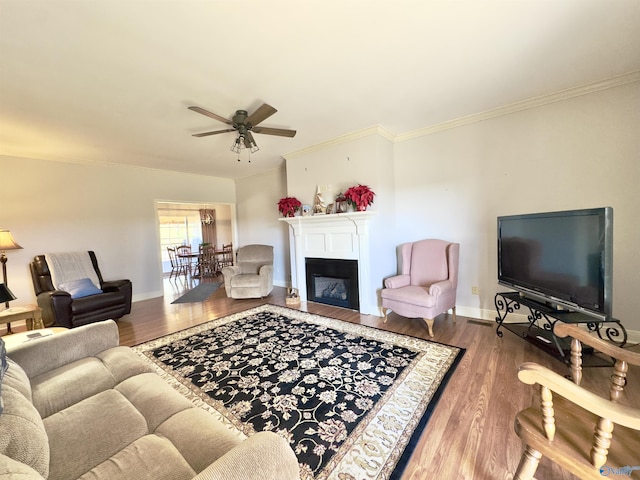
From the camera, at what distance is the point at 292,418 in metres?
1.63

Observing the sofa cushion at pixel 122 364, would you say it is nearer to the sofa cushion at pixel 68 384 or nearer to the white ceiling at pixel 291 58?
the sofa cushion at pixel 68 384

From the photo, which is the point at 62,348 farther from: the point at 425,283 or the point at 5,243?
the point at 425,283

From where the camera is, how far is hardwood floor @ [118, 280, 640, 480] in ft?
4.22

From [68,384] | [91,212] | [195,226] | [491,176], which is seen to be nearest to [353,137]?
[491,176]

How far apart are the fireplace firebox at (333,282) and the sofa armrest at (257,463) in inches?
114

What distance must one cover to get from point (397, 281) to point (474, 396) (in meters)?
1.59

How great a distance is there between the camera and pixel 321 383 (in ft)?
6.50

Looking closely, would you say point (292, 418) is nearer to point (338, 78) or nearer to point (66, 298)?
point (338, 78)

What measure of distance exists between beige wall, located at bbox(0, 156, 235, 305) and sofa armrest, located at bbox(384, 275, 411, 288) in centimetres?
459


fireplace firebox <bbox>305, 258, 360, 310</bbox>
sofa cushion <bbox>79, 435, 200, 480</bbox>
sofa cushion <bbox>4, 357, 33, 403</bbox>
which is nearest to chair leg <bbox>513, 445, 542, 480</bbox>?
sofa cushion <bbox>79, 435, 200, 480</bbox>

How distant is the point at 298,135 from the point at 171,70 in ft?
5.85

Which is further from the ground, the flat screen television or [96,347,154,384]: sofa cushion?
the flat screen television

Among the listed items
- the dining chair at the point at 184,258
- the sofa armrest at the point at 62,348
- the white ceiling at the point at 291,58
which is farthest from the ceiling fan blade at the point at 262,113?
the dining chair at the point at 184,258

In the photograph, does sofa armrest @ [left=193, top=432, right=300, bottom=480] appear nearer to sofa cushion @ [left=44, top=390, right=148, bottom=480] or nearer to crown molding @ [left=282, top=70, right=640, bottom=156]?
sofa cushion @ [left=44, top=390, right=148, bottom=480]
